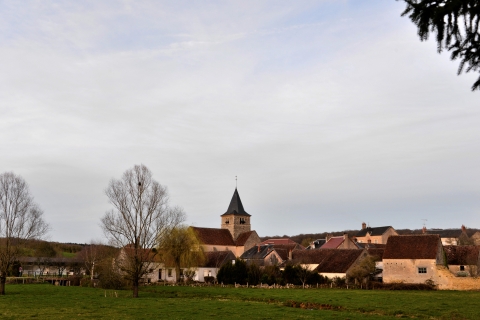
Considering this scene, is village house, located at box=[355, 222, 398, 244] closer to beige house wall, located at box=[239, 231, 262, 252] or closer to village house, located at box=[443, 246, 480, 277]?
beige house wall, located at box=[239, 231, 262, 252]

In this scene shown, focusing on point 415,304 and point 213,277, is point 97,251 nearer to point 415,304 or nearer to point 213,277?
point 213,277

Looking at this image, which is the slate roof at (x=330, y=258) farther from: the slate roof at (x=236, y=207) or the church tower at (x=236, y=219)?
the slate roof at (x=236, y=207)

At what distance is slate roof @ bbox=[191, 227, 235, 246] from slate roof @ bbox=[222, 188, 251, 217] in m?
3.80

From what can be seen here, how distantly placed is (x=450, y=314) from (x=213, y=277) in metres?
41.7

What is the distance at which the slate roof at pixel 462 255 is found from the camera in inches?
1821

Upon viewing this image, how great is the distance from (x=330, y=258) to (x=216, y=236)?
1183 inches

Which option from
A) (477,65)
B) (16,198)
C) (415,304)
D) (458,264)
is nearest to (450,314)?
(415,304)

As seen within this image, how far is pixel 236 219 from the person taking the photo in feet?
268

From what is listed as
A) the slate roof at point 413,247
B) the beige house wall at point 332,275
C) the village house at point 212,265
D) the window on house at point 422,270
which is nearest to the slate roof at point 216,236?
the village house at point 212,265

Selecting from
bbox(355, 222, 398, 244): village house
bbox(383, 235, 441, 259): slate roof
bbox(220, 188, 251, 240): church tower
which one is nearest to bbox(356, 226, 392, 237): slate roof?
bbox(355, 222, 398, 244): village house

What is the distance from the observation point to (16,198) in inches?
1510

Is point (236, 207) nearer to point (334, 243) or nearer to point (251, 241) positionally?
point (251, 241)

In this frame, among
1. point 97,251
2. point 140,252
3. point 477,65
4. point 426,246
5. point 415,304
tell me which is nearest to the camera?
point 477,65

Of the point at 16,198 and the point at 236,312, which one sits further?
the point at 16,198
